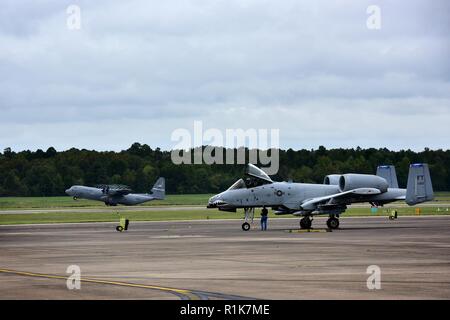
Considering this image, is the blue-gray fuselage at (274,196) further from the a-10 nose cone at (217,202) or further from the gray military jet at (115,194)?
the gray military jet at (115,194)

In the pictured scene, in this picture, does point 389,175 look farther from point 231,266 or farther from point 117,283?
point 117,283

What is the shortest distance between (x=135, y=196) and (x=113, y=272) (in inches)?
3953

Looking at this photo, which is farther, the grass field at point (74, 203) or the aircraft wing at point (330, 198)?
the grass field at point (74, 203)

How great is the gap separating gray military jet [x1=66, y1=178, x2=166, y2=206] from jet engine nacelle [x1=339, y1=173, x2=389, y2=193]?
6785 cm

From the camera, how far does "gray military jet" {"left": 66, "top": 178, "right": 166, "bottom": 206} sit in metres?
124

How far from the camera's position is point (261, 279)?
80.9 ft

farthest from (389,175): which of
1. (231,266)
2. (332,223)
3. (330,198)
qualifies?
(231,266)

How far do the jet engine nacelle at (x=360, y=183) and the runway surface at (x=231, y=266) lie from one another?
27.6ft

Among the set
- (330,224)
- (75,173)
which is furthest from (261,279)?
(75,173)

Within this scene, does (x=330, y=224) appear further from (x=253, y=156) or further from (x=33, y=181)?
(x=33, y=181)

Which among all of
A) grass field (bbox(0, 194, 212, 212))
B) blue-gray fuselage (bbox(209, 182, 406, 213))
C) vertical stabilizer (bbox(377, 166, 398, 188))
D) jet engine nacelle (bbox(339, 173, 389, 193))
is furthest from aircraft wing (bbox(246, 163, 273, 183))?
grass field (bbox(0, 194, 212, 212))

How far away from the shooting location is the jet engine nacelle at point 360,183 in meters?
57.0

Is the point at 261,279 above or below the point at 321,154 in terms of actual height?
below

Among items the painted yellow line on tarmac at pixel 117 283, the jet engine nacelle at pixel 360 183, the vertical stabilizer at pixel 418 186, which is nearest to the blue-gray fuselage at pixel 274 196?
the jet engine nacelle at pixel 360 183
